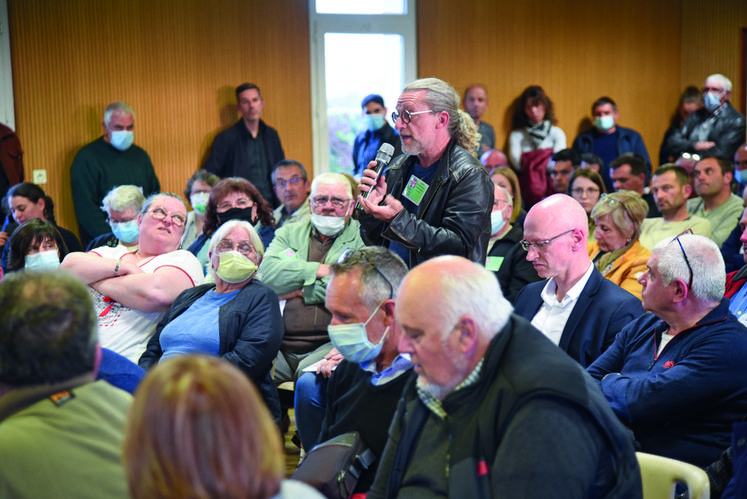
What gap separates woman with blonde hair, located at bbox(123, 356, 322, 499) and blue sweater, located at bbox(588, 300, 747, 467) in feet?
4.72

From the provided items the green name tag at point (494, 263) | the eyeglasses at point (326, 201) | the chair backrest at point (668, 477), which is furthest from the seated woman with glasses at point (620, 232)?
the chair backrest at point (668, 477)

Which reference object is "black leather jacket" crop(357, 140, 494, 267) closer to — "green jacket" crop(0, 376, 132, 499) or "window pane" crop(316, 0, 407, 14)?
"green jacket" crop(0, 376, 132, 499)

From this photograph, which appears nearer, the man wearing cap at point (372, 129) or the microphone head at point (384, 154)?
the microphone head at point (384, 154)

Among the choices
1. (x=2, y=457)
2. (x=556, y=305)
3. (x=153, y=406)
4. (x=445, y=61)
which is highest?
(x=445, y=61)

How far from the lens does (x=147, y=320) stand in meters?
3.20

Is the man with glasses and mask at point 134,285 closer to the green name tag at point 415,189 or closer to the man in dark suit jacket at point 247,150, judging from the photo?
the green name tag at point 415,189

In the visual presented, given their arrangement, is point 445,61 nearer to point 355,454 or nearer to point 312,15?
point 312,15

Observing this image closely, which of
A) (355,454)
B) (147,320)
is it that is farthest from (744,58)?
(355,454)

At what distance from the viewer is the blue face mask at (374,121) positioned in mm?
6176

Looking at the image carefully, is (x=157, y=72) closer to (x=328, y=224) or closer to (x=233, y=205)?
(x=233, y=205)

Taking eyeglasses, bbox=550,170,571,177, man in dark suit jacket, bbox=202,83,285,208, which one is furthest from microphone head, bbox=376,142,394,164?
man in dark suit jacket, bbox=202,83,285,208

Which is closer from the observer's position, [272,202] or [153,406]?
[153,406]

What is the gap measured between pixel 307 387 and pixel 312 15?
16.7 ft

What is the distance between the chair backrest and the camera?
1711 mm
